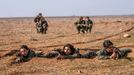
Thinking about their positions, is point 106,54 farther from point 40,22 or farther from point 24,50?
point 40,22

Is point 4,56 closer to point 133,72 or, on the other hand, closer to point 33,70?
point 33,70

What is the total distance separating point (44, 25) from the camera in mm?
27344

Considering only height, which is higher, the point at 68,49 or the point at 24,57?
the point at 68,49

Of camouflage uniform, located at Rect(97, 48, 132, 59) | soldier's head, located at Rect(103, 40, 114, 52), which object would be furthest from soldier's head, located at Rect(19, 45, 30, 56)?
soldier's head, located at Rect(103, 40, 114, 52)

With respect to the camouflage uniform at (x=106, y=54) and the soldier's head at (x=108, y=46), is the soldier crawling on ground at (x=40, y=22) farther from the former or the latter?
the soldier's head at (x=108, y=46)

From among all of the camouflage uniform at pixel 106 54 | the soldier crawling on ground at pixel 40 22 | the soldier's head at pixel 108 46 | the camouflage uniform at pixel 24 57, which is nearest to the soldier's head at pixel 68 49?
the camouflage uniform at pixel 106 54

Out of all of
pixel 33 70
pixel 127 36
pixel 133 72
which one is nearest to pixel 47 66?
pixel 33 70

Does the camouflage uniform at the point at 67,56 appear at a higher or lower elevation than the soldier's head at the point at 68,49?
lower

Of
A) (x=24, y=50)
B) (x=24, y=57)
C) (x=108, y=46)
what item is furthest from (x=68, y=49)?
(x=24, y=57)

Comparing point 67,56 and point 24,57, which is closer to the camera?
point 67,56

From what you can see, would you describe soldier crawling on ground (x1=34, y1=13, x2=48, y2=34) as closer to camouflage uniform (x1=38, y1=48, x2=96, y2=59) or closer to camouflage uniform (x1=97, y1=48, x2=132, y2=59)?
camouflage uniform (x1=38, y1=48, x2=96, y2=59)

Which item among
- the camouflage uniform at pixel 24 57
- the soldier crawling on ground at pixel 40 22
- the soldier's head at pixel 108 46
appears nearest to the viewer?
the soldier's head at pixel 108 46

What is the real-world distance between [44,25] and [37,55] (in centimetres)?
1418

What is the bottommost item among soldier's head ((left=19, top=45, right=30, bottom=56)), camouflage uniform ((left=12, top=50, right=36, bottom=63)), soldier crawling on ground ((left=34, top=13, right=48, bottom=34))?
soldier crawling on ground ((left=34, top=13, right=48, bottom=34))
